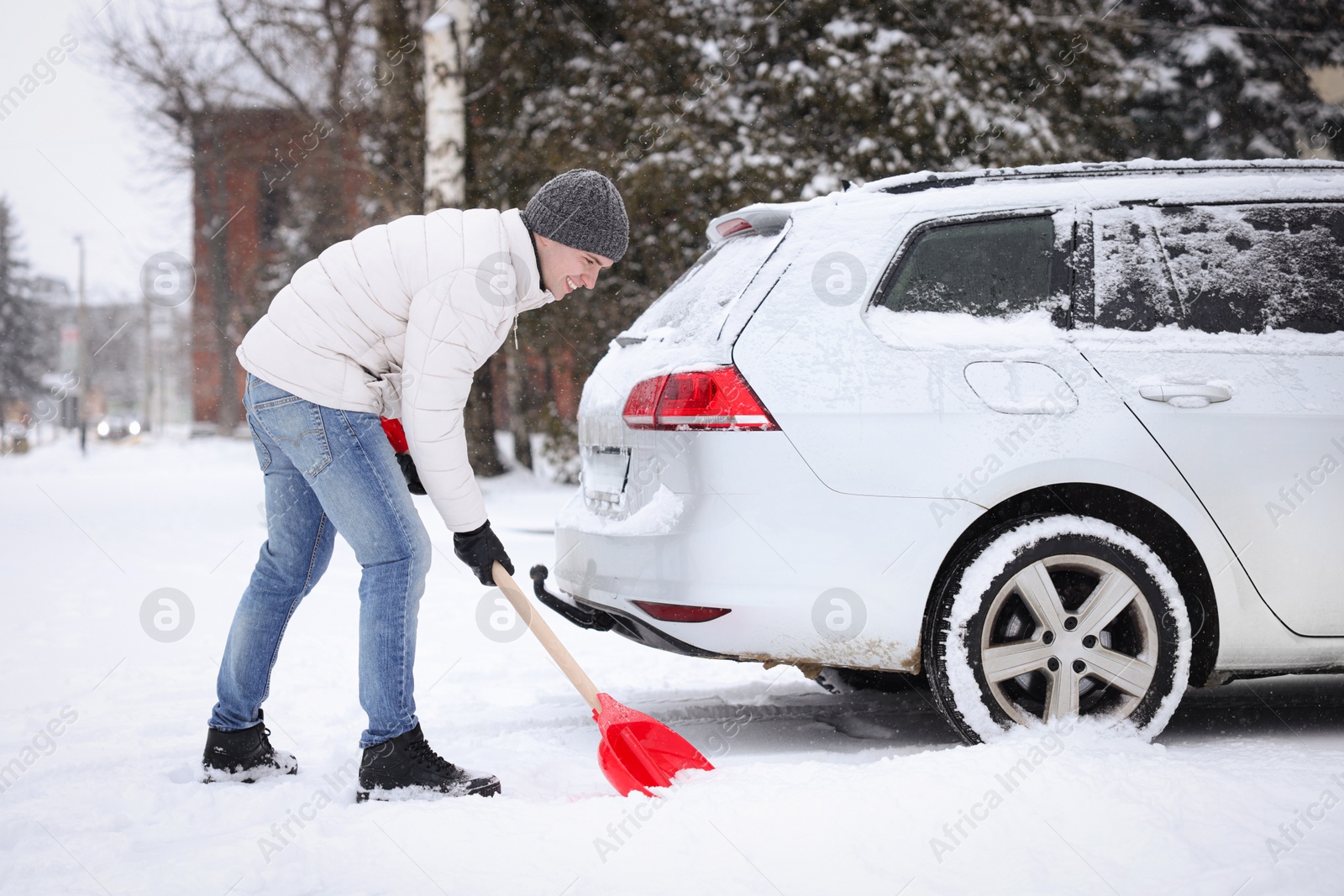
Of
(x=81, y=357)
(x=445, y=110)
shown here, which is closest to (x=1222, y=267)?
(x=445, y=110)

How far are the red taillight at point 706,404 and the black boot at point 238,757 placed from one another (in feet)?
4.62

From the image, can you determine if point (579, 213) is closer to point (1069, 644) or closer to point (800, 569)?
point (800, 569)

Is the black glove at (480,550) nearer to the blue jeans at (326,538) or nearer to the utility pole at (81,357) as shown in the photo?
the blue jeans at (326,538)

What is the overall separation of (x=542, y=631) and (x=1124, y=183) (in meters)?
2.16

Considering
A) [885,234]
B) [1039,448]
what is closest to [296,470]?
[885,234]

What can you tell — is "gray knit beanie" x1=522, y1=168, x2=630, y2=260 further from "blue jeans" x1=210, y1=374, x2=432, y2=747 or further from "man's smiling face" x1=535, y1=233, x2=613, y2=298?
"blue jeans" x1=210, y1=374, x2=432, y2=747

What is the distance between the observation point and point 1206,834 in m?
2.29

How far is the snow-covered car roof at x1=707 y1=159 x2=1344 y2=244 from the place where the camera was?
124 inches

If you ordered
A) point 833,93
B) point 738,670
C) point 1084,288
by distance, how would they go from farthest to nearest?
point 833,93
point 738,670
point 1084,288

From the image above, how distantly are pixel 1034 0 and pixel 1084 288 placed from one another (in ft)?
31.1

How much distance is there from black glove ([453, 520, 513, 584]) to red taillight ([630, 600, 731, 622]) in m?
0.41

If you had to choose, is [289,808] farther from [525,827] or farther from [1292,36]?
[1292,36]

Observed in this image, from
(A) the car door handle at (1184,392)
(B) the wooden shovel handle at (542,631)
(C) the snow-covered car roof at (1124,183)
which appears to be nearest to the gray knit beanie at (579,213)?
(C) the snow-covered car roof at (1124,183)

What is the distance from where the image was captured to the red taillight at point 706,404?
2.83 meters
